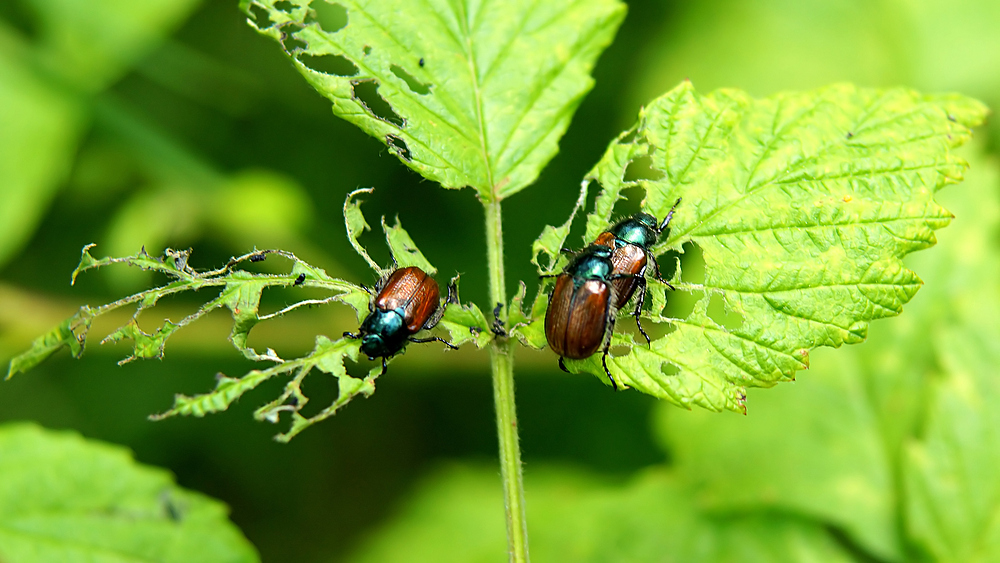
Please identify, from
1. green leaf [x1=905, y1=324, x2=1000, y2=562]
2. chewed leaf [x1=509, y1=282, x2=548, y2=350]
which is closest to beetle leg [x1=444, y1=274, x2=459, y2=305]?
chewed leaf [x1=509, y1=282, x2=548, y2=350]

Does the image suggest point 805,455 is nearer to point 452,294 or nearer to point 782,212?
point 782,212

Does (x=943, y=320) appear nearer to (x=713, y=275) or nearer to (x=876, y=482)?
(x=876, y=482)

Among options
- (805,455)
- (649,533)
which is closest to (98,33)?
(649,533)

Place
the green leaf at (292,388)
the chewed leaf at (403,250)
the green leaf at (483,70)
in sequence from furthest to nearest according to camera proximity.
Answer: the chewed leaf at (403,250), the green leaf at (483,70), the green leaf at (292,388)

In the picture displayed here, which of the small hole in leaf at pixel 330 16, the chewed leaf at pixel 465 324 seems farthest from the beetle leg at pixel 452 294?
the small hole in leaf at pixel 330 16

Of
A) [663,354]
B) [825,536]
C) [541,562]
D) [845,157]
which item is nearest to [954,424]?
[825,536]

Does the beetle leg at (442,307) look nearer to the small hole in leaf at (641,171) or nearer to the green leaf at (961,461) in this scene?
the green leaf at (961,461)

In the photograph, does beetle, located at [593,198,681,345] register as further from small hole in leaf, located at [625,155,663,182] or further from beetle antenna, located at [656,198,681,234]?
small hole in leaf, located at [625,155,663,182]
